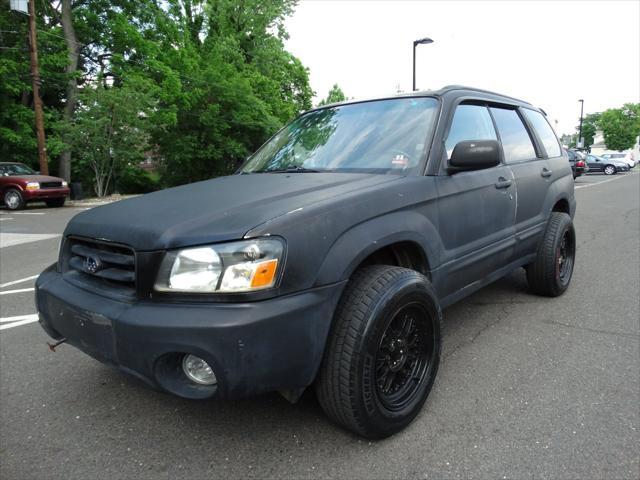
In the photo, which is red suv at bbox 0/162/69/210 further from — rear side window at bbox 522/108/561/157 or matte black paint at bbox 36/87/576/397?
rear side window at bbox 522/108/561/157

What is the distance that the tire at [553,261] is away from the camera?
3889mm

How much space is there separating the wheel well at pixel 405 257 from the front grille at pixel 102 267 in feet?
3.81

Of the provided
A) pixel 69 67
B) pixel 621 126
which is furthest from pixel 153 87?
pixel 621 126

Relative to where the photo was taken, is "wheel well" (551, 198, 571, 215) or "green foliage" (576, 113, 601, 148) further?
"green foliage" (576, 113, 601, 148)

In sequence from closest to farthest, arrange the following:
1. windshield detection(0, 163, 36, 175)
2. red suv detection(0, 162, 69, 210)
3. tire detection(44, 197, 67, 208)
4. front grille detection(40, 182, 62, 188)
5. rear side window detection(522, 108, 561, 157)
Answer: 1. rear side window detection(522, 108, 561, 157)
2. red suv detection(0, 162, 69, 210)
3. front grille detection(40, 182, 62, 188)
4. windshield detection(0, 163, 36, 175)
5. tire detection(44, 197, 67, 208)

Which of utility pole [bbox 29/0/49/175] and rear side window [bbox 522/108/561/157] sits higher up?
utility pole [bbox 29/0/49/175]

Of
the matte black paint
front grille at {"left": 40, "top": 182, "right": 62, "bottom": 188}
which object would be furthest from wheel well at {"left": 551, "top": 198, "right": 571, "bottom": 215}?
front grille at {"left": 40, "top": 182, "right": 62, "bottom": 188}

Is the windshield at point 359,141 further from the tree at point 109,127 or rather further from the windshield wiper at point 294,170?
the tree at point 109,127

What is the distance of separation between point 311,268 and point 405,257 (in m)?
0.83

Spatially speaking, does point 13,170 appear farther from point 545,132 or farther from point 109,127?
point 545,132

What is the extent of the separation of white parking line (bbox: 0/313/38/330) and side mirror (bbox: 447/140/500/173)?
363 centimetres

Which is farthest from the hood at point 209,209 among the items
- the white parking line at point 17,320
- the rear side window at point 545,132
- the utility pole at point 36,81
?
the utility pole at point 36,81

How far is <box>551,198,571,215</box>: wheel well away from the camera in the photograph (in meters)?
4.34

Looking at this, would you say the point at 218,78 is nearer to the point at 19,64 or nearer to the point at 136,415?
the point at 19,64
